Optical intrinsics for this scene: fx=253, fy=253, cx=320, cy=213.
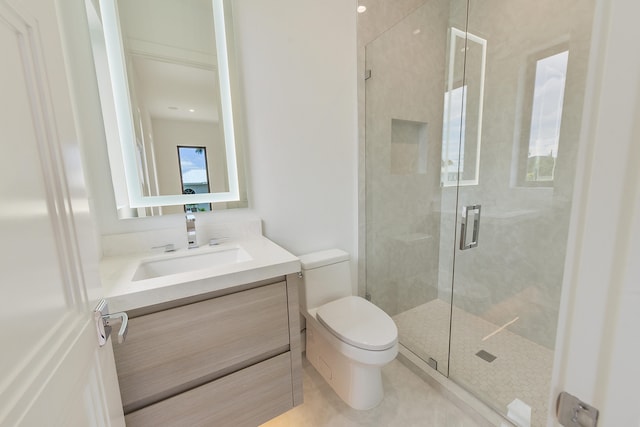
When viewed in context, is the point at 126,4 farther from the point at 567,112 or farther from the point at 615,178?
the point at 567,112

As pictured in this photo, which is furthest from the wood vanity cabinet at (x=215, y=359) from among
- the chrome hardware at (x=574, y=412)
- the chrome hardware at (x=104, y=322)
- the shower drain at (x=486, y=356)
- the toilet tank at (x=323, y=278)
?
the shower drain at (x=486, y=356)

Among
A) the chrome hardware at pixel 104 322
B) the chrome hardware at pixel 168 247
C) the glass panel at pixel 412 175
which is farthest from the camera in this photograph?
the glass panel at pixel 412 175

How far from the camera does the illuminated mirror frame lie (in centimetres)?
120

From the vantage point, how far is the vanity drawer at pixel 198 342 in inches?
33.7

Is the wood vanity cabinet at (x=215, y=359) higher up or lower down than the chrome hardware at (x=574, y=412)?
lower down

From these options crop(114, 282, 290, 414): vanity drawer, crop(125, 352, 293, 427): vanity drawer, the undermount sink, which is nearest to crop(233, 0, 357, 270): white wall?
the undermount sink

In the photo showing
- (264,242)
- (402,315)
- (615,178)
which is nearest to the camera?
(615,178)

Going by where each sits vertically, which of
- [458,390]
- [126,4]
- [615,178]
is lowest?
[458,390]

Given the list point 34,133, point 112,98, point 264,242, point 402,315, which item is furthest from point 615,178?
point 402,315

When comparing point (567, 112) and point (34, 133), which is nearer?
point (34, 133)

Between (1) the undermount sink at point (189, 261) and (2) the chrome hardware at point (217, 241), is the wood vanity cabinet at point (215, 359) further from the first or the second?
(2) the chrome hardware at point (217, 241)

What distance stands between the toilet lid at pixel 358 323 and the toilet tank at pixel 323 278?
2.6 inches

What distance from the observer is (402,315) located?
2.13m

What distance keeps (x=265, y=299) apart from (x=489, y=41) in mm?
2357
